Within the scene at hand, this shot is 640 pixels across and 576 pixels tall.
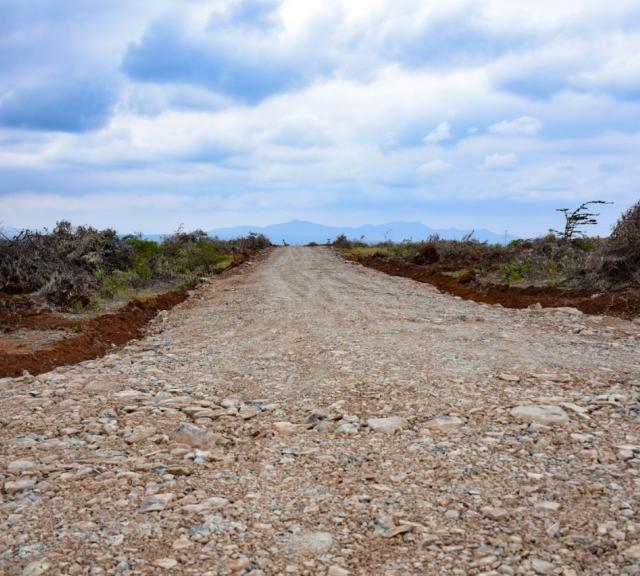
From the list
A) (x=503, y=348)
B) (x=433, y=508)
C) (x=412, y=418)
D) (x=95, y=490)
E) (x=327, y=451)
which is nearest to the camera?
(x=433, y=508)

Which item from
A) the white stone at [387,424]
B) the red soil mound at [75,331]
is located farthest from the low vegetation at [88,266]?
the white stone at [387,424]

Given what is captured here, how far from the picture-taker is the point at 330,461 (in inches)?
166

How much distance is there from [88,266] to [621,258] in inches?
599

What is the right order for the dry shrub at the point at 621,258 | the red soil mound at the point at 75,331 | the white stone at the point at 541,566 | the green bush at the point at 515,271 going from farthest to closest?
1. the green bush at the point at 515,271
2. the dry shrub at the point at 621,258
3. the red soil mound at the point at 75,331
4. the white stone at the point at 541,566

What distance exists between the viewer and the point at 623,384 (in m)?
5.79

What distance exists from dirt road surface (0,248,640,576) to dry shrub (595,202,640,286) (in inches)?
278

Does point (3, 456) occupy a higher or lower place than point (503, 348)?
lower

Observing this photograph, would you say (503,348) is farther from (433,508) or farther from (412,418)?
(433,508)

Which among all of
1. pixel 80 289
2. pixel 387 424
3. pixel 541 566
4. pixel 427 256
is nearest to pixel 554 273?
pixel 427 256

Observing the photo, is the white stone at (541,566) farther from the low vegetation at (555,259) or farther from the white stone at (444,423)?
the low vegetation at (555,259)

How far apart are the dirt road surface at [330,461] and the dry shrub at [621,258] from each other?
23.2 feet

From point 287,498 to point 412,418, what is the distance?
1667mm

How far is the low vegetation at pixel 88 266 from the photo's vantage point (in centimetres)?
1432

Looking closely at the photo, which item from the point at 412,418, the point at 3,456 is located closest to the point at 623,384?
the point at 412,418
